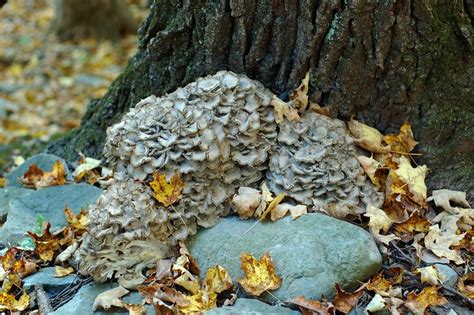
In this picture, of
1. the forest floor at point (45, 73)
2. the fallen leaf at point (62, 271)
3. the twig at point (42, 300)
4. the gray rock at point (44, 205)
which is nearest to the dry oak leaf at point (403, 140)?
the gray rock at point (44, 205)

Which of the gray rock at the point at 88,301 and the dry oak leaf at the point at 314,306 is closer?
the dry oak leaf at the point at 314,306

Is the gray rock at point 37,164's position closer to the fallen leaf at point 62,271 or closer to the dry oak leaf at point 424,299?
the fallen leaf at point 62,271

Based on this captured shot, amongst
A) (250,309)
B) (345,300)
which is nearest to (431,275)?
(345,300)

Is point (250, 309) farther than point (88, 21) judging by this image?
No

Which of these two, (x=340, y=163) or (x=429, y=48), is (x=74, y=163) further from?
(x=429, y=48)

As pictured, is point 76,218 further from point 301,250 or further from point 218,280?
point 301,250
